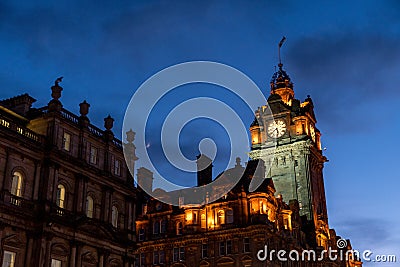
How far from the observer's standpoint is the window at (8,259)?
39.4 metres

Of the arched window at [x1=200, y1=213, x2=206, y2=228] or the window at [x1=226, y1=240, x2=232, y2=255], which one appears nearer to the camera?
the window at [x1=226, y1=240, x2=232, y2=255]

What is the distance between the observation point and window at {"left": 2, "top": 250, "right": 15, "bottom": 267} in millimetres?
39406

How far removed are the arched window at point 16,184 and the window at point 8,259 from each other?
185 inches

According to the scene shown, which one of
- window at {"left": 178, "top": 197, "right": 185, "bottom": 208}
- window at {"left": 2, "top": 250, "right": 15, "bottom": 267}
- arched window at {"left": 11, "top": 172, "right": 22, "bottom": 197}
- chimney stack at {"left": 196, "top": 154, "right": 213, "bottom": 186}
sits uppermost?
chimney stack at {"left": 196, "top": 154, "right": 213, "bottom": 186}

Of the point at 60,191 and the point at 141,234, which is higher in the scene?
the point at 141,234

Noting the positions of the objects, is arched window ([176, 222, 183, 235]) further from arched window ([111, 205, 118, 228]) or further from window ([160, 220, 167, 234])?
arched window ([111, 205, 118, 228])

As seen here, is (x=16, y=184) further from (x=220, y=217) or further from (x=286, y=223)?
(x=286, y=223)

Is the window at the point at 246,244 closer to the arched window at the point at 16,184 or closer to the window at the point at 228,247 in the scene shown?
the window at the point at 228,247

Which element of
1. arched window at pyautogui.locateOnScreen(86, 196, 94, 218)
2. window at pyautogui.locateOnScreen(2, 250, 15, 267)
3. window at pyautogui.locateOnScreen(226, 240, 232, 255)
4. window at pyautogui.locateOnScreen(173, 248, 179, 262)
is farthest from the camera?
window at pyautogui.locateOnScreen(173, 248, 179, 262)

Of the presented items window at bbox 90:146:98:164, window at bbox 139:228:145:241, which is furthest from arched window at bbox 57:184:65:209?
window at bbox 139:228:145:241

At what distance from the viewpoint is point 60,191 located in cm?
4600

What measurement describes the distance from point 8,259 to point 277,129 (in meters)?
70.6

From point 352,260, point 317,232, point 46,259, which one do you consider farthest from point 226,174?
point 352,260

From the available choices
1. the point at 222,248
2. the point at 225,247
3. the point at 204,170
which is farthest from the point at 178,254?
the point at 204,170
